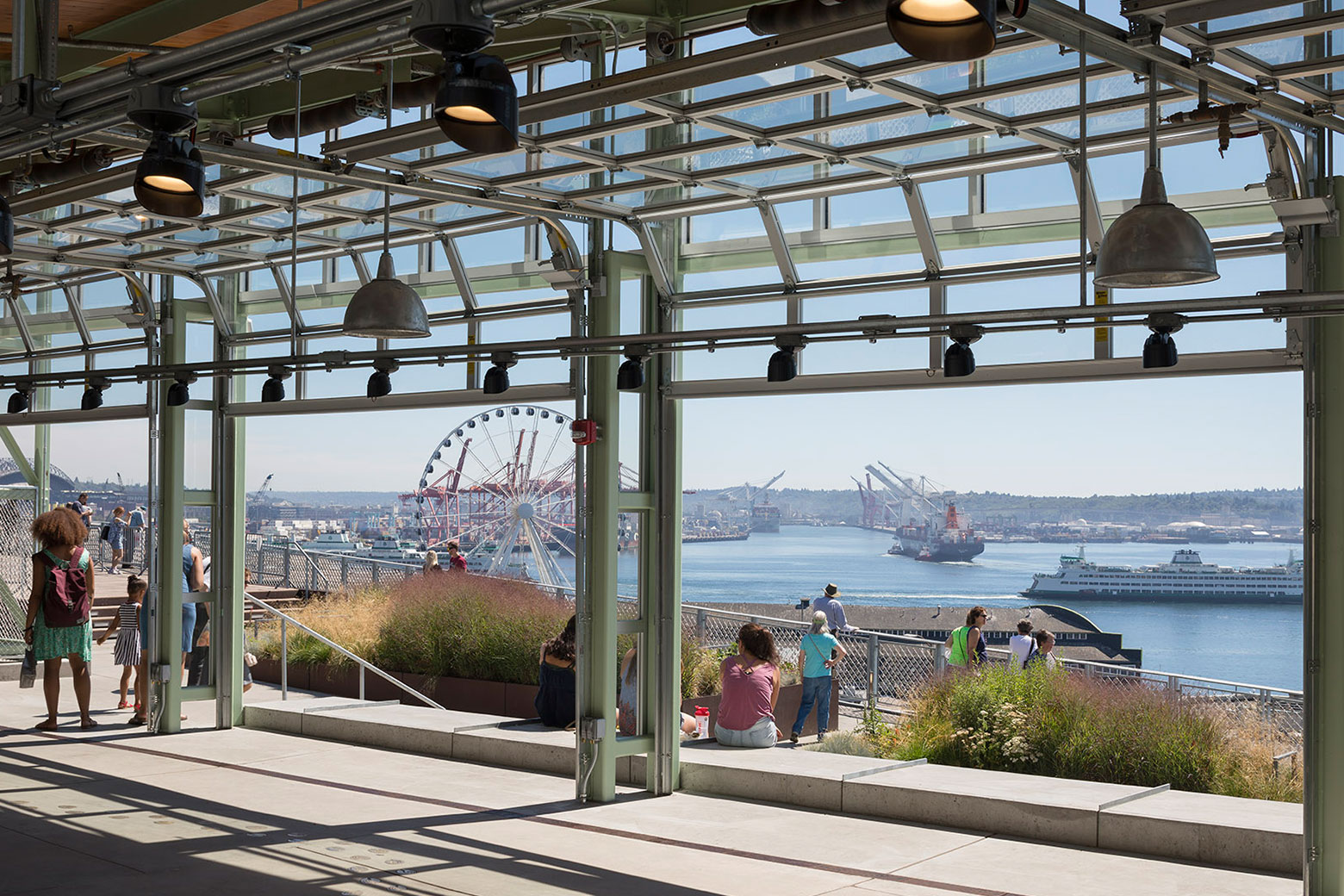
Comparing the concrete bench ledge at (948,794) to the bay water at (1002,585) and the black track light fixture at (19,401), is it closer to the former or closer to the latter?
the black track light fixture at (19,401)

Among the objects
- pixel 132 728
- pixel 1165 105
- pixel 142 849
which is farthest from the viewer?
pixel 132 728

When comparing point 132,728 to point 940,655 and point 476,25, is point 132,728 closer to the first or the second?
point 940,655

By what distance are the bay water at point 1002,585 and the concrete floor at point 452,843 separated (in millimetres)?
65956

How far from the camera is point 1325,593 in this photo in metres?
6.52

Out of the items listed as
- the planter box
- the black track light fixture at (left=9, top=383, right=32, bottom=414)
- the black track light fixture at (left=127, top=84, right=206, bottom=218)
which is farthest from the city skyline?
the black track light fixture at (left=127, top=84, right=206, bottom=218)

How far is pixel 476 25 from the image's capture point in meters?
4.20

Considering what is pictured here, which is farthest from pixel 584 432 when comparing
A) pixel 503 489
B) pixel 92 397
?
pixel 503 489

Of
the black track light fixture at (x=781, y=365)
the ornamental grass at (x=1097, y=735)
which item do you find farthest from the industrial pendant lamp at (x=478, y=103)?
the ornamental grass at (x=1097, y=735)

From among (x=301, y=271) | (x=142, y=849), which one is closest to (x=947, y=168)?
(x=142, y=849)

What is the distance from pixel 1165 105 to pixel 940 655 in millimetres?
6281

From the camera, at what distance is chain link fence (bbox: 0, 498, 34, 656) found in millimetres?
14805

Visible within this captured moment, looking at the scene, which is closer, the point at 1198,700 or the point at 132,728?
the point at 1198,700

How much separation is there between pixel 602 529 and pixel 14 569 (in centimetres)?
904

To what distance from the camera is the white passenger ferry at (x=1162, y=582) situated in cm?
8525
